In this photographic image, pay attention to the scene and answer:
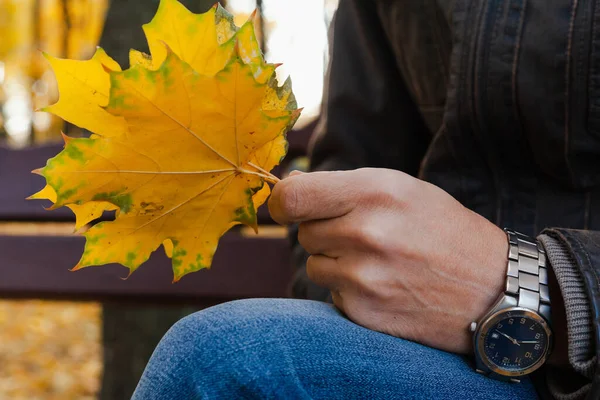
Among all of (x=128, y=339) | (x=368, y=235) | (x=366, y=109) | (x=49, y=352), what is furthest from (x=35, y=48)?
(x=368, y=235)

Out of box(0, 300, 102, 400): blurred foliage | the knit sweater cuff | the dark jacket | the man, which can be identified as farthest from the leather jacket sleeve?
box(0, 300, 102, 400): blurred foliage

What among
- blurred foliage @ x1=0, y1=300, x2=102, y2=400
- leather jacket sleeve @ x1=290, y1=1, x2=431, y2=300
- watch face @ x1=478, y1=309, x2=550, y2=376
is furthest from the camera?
blurred foliage @ x1=0, y1=300, x2=102, y2=400

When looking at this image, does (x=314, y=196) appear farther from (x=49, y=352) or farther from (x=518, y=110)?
(x=49, y=352)

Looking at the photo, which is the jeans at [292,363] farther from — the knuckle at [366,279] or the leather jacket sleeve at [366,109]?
the leather jacket sleeve at [366,109]

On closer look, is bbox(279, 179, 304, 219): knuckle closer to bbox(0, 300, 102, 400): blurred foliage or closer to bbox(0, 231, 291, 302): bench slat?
bbox(0, 231, 291, 302): bench slat

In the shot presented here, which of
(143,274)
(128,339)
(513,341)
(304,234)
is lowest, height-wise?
(128,339)

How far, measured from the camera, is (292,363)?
646 millimetres

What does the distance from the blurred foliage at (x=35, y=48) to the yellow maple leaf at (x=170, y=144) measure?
5685mm

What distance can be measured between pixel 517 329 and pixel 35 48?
6.78m

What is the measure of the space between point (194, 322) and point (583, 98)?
2.05ft

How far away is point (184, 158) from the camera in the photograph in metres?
0.67

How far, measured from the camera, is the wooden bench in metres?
1.76

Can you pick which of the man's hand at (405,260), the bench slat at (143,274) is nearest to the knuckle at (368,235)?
the man's hand at (405,260)

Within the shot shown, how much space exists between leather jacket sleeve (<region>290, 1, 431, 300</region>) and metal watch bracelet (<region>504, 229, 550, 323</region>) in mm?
513
